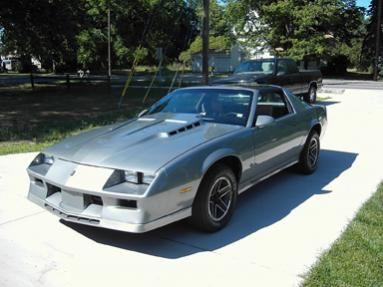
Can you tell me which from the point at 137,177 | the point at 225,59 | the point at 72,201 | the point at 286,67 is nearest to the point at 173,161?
the point at 137,177

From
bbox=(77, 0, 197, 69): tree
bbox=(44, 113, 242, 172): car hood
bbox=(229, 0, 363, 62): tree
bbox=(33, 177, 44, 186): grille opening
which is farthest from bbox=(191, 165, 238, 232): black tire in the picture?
bbox=(77, 0, 197, 69): tree

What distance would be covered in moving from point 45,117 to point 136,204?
30.9ft

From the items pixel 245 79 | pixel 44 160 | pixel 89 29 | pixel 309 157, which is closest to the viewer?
pixel 44 160

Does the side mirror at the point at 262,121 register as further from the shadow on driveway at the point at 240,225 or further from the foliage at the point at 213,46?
the foliage at the point at 213,46

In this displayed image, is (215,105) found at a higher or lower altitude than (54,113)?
higher

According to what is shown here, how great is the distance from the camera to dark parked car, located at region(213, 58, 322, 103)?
13672 millimetres

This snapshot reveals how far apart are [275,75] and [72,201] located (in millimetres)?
11124

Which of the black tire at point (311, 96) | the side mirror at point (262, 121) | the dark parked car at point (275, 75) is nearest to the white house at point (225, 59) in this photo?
the black tire at point (311, 96)

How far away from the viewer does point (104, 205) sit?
12.9 feet

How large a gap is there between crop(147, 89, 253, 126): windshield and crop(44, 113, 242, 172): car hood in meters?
0.18

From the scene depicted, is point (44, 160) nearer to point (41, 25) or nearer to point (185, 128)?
point (185, 128)

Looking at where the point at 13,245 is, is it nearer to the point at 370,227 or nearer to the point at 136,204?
the point at 136,204

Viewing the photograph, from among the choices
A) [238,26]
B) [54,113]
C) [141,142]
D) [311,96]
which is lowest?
[54,113]

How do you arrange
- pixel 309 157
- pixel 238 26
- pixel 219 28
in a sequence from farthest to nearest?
pixel 219 28
pixel 238 26
pixel 309 157
